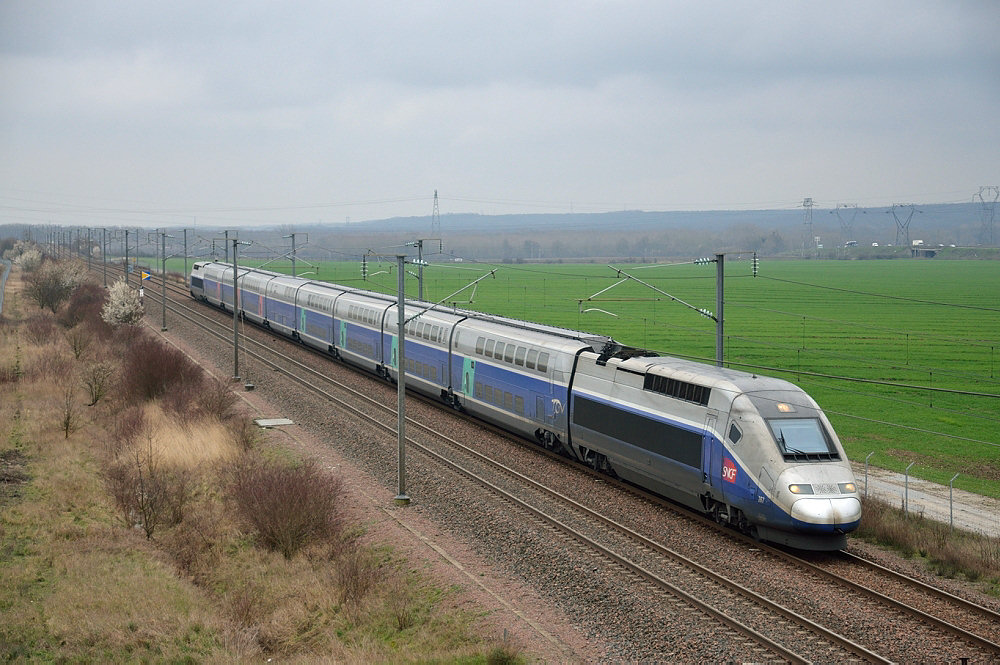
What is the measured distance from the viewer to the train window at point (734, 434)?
73.3 ft

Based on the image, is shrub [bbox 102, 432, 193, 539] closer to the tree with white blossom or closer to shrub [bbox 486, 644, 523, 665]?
shrub [bbox 486, 644, 523, 665]

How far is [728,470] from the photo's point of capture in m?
22.5

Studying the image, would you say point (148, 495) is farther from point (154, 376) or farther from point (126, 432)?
point (154, 376)

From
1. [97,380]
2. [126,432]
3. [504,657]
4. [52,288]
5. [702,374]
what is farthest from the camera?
[52,288]

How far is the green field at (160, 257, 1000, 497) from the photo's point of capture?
131ft

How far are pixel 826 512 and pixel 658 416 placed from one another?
587 centimetres

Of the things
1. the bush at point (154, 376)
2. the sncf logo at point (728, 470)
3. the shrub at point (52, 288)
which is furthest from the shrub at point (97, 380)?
the shrub at point (52, 288)

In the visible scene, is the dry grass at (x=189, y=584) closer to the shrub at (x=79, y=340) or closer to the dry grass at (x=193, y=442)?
the dry grass at (x=193, y=442)

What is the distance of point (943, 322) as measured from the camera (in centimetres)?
9431

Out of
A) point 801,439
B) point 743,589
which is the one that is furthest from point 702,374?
point 743,589

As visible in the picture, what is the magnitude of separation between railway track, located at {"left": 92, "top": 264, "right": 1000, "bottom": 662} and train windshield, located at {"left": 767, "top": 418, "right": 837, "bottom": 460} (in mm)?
2429

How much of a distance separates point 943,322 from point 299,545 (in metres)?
87.0

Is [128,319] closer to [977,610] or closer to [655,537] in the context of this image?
[655,537]

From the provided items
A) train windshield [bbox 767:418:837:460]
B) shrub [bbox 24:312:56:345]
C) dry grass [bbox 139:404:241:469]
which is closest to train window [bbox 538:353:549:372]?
train windshield [bbox 767:418:837:460]
